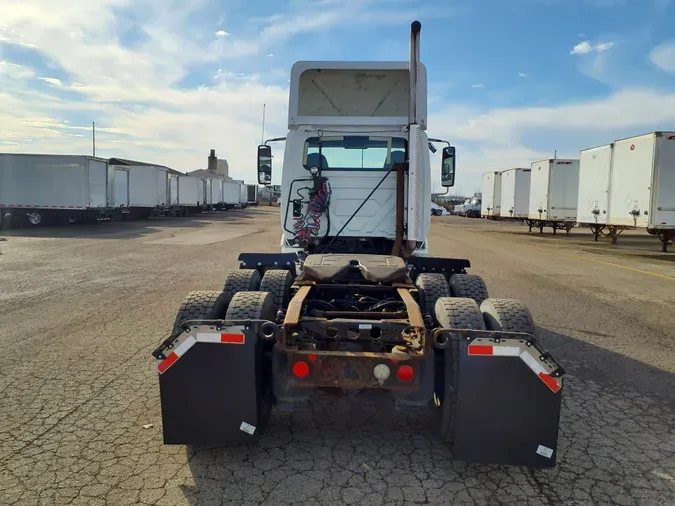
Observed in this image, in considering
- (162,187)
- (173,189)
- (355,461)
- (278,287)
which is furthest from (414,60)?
(173,189)

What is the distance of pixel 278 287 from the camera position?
4.98 m

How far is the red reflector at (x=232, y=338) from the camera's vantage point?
340 cm

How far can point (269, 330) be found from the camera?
11.6 ft

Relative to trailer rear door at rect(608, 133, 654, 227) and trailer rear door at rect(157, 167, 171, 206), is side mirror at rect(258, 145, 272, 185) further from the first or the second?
trailer rear door at rect(157, 167, 171, 206)

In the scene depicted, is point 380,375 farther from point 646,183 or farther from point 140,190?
point 140,190

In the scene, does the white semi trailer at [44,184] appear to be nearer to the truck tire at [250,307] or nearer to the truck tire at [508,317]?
the truck tire at [250,307]

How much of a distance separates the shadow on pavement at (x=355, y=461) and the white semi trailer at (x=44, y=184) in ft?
80.6

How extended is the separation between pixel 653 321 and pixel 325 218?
525 centimetres

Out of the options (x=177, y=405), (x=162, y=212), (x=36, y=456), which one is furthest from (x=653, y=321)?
(x=162, y=212)

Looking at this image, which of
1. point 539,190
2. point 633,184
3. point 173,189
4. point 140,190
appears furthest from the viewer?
point 173,189

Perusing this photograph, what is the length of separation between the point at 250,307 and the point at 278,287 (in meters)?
1.09

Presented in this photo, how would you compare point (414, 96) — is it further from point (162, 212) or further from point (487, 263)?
point (162, 212)

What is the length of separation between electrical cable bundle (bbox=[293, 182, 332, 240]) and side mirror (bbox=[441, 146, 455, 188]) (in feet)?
5.80

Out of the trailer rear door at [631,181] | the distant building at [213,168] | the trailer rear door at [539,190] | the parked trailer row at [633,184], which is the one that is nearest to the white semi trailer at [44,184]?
the parked trailer row at [633,184]
